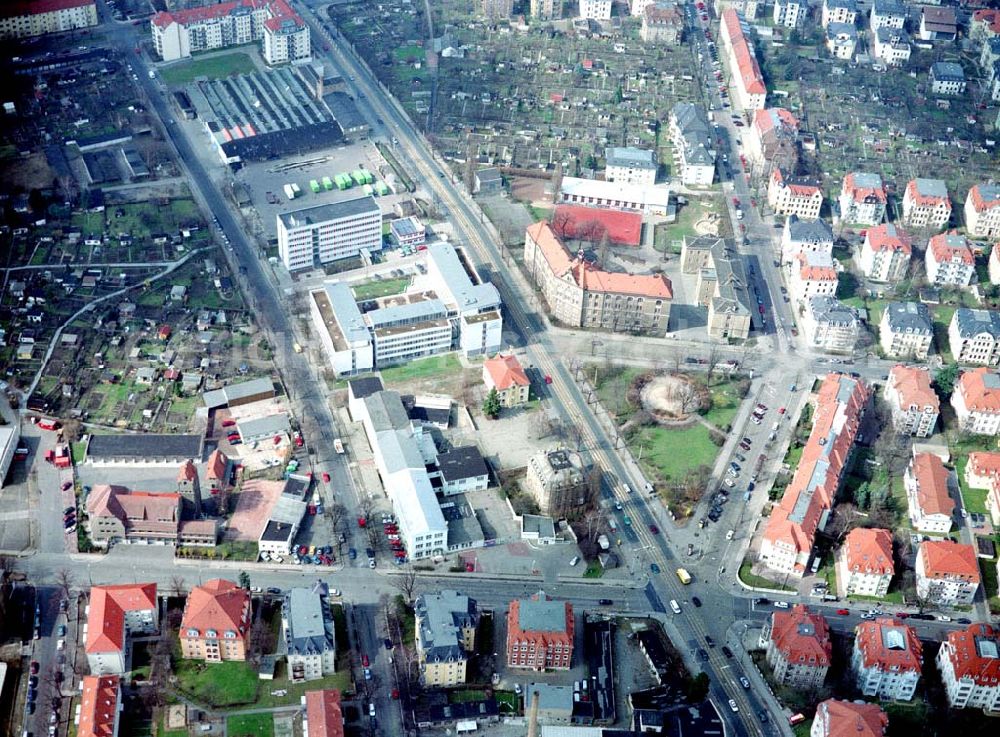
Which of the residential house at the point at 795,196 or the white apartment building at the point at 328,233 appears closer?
the white apartment building at the point at 328,233

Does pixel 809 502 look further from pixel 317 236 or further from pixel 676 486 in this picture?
pixel 317 236

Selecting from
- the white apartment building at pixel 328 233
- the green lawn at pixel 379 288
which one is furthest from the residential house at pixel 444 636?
the white apartment building at pixel 328 233

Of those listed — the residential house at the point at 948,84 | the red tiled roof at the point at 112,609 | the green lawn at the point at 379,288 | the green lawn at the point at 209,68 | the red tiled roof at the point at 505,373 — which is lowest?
the red tiled roof at the point at 112,609

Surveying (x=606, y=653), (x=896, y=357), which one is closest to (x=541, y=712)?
(x=606, y=653)

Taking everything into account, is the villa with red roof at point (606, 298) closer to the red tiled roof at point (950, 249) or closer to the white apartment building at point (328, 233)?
the white apartment building at point (328, 233)

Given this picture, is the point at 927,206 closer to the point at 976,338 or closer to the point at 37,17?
the point at 976,338

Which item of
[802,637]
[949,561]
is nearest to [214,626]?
[802,637]
